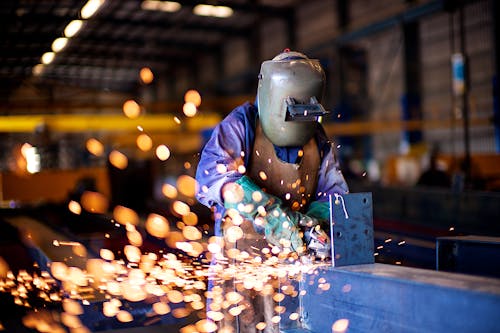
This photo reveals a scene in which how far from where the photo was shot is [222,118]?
43.8 feet

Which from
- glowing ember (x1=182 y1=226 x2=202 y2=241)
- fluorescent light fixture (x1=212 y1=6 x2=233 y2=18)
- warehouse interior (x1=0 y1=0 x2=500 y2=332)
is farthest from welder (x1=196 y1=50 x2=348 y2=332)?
fluorescent light fixture (x1=212 y1=6 x2=233 y2=18)

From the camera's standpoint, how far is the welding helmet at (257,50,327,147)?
7.45 feet

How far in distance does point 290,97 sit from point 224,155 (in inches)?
15.0

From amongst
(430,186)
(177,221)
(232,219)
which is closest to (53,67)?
(177,221)

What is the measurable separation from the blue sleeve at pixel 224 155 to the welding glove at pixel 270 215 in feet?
0.26

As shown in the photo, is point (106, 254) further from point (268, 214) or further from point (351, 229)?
point (351, 229)

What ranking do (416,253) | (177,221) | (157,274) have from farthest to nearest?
(177,221) < (416,253) < (157,274)

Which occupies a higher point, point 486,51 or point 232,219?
point 486,51

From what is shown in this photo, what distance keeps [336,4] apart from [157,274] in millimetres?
11722

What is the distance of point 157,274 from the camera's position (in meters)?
4.32

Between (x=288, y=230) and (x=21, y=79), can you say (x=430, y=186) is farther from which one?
(x=21, y=79)

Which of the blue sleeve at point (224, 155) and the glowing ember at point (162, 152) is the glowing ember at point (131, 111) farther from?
the blue sleeve at point (224, 155)

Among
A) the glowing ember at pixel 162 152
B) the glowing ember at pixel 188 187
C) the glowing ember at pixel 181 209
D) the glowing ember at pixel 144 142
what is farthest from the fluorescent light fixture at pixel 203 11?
the glowing ember at pixel 181 209

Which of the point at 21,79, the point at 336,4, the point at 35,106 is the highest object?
the point at 336,4
